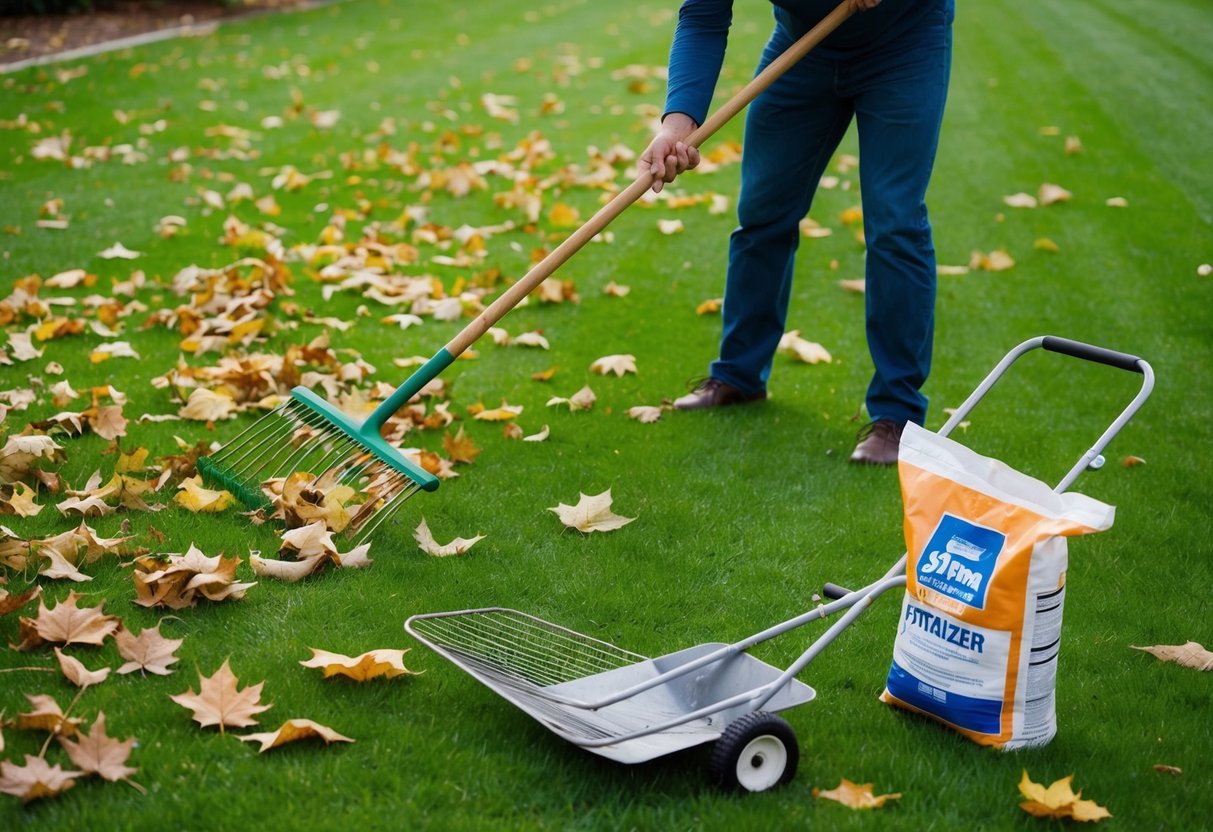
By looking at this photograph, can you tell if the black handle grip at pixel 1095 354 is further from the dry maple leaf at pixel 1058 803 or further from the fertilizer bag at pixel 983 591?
the dry maple leaf at pixel 1058 803

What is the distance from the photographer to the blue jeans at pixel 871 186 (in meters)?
3.80

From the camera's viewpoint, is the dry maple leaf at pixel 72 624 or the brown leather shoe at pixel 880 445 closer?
the dry maple leaf at pixel 72 624

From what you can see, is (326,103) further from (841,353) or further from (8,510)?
(8,510)

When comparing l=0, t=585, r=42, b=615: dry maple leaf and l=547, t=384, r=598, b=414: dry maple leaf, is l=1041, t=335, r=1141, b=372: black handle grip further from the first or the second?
l=0, t=585, r=42, b=615: dry maple leaf

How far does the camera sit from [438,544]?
337cm

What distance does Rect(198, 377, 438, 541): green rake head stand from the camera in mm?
3346

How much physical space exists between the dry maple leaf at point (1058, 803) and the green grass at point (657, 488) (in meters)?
0.04

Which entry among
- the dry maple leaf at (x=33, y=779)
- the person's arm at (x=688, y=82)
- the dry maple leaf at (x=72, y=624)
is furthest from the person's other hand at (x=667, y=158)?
the dry maple leaf at (x=33, y=779)

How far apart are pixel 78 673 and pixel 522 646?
920 millimetres

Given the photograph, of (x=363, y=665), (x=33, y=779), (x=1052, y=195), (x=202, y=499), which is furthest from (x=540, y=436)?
(x=1052, y=195)

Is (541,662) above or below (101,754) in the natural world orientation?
below

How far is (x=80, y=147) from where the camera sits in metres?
8.16

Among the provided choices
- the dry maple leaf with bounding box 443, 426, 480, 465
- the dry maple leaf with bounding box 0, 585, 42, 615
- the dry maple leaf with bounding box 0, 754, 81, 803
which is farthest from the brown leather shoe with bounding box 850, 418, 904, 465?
the dry maple leaf with bounding box 0, 754, 81, 803

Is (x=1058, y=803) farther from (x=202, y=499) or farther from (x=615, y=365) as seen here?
(x=615, y=365)
